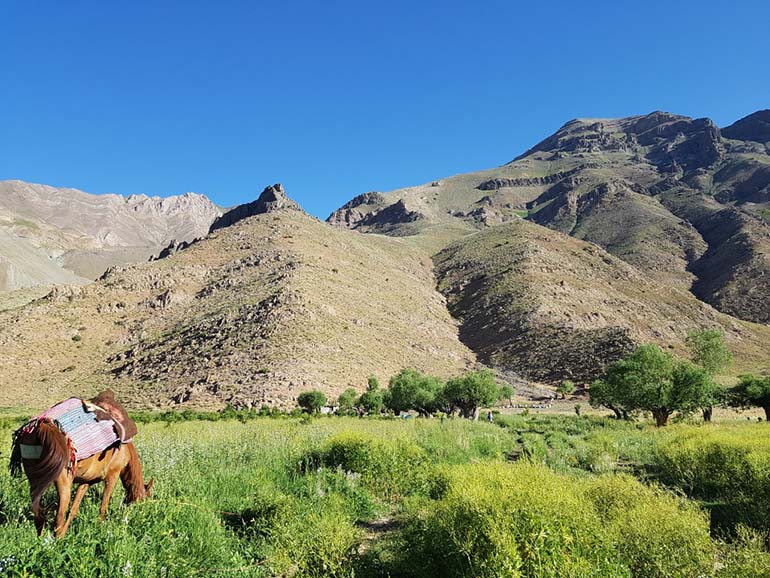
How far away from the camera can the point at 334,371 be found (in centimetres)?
4756

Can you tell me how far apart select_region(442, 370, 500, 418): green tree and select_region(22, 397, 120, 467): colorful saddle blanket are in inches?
1348

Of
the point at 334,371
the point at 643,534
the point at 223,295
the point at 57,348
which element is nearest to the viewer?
the point at 643,534

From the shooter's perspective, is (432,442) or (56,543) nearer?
(56,543)

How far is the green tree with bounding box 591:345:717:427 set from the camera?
28750 mm

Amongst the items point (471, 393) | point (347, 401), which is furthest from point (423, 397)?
point (347, 401)

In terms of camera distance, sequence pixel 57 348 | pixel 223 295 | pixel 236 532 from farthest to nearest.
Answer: pixel 223 295
pixel 57 348
pixel 236 532

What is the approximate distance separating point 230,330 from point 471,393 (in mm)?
29385

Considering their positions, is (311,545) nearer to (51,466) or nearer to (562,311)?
(51,466)

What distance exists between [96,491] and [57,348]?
57.3m

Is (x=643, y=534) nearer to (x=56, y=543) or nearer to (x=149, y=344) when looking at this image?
(x=56, y=543)

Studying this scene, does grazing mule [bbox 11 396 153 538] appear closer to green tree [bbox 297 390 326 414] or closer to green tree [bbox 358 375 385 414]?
green tree [bbox 297 390 326 414]

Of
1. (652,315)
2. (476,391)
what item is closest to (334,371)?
(476,391)

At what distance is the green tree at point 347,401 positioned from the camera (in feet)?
129

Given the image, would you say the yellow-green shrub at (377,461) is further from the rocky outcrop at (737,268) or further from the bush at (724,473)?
the rocky outcrop at (737,268)
